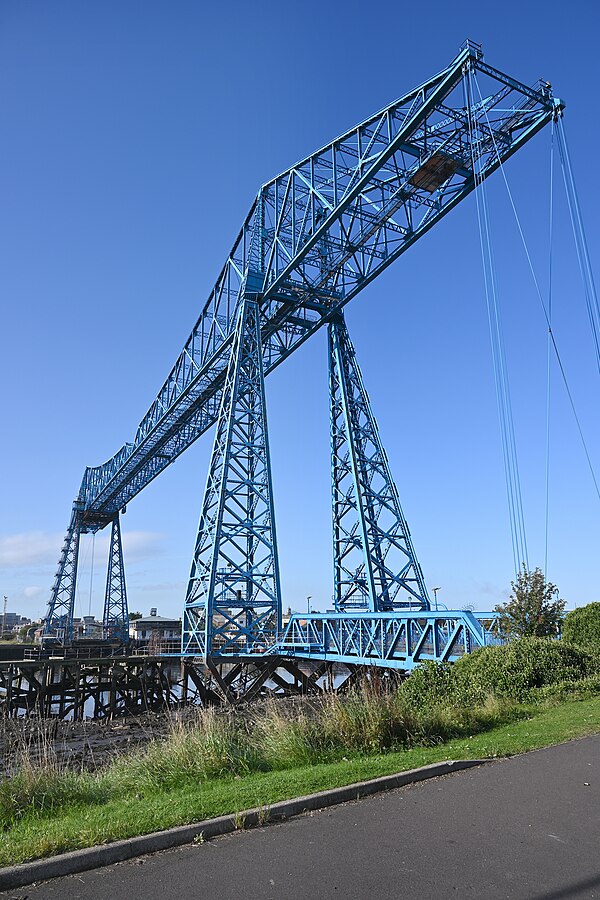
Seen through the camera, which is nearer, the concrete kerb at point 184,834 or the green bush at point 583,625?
the concrete kerb at point 184,834

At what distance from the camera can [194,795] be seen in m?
5.57

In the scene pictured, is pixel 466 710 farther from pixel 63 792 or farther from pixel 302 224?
pixel 302 224

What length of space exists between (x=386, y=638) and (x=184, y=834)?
13658 millimetres

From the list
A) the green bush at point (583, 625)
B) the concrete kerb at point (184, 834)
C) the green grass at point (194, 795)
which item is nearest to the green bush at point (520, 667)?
the green grass at point (194, 795)

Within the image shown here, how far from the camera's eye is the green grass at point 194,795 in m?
4.58

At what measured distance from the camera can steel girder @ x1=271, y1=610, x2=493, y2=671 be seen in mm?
14133

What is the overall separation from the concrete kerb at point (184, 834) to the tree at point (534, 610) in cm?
812

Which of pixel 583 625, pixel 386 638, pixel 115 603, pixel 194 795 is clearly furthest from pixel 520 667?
pixel 115 603

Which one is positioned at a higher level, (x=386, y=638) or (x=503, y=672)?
(x=386, y=638)

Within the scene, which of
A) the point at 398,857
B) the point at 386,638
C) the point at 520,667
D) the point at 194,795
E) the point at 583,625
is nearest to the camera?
the point at 398,857

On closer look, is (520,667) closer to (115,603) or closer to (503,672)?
(503,672)

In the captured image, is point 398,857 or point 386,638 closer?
point 398,857

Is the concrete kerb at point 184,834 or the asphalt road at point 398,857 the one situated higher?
the concrete kerb at point 184,834

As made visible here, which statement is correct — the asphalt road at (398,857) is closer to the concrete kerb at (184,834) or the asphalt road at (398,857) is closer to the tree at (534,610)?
the concrete kerb at (184,834)
